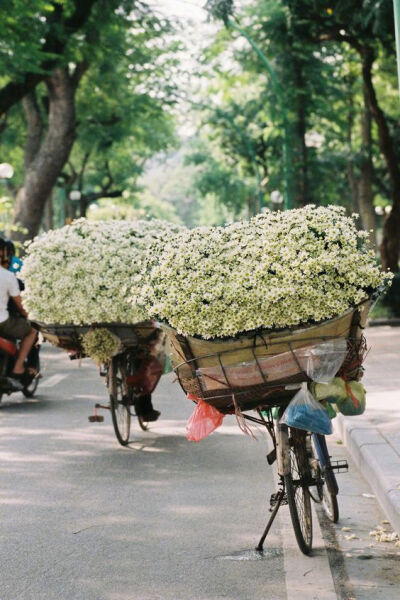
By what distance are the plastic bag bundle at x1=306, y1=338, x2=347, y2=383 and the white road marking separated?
873 cm

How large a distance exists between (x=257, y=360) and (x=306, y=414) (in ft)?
1.21

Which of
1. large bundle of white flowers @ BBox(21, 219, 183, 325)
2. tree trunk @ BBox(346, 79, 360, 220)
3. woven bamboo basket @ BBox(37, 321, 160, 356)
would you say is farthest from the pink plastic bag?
tree trunk @ BBox(346, 79, 360, 220)

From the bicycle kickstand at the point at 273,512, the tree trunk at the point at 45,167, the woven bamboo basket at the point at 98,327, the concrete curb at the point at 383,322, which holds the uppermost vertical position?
the tree trunk at the point at 45,167

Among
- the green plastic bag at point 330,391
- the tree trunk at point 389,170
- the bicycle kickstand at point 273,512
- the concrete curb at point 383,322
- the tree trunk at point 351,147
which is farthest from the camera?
the tree trunk at point 351,147

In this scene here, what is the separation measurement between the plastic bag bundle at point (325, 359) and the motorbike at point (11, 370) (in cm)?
649

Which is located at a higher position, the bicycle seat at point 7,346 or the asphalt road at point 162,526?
the bicycle seat at point 7,346

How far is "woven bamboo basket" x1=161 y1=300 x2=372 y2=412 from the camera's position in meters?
5.18

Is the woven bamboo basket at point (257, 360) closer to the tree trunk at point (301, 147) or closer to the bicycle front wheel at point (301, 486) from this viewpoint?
the bicycle front wheel at point (301, 486)

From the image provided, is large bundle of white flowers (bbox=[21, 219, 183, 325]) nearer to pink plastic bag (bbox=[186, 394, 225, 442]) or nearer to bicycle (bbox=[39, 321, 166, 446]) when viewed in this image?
bicycle (bbox=[39, 321, 166, 446])

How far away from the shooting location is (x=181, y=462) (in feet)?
26.8

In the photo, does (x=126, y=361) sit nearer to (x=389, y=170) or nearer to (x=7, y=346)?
(x=7, y=346)

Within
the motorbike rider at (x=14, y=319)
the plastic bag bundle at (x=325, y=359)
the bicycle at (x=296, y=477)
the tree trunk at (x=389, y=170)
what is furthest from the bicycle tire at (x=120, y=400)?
the tree trunk at (x=389, y=170)

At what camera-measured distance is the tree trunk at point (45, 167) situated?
897 inches

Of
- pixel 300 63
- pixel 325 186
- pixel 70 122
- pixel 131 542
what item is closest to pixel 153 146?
pixel 325 186
